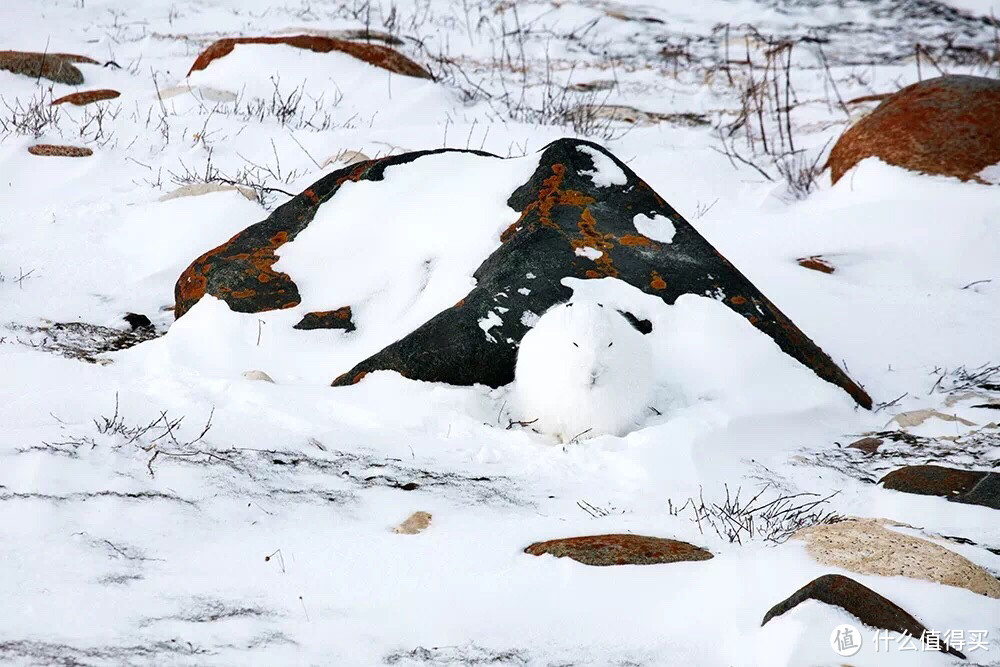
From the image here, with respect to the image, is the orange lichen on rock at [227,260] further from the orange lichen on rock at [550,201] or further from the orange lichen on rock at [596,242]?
the orange lichen on rock at [596,242]

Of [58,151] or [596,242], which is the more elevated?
[596,242]

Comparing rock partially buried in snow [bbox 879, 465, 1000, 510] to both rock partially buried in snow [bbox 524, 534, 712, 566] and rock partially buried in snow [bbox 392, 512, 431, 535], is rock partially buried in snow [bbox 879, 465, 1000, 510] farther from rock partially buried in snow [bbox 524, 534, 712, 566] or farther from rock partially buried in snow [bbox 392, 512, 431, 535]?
rock partially buried in snow [bbox 392, 512, 431, 535]

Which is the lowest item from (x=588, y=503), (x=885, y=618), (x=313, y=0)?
(x=588, y=503)

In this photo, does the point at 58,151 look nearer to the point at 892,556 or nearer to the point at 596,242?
the point at 596,242

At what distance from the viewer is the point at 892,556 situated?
2.27 metres

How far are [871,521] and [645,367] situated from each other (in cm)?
101

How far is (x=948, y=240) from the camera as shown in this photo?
197 inches

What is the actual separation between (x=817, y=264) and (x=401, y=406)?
110 inches

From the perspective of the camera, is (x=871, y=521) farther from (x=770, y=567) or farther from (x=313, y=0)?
(x=313, y=0)

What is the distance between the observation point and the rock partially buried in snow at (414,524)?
2.39 metres

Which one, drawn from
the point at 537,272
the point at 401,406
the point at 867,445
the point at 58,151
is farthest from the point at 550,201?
the point at 58,151

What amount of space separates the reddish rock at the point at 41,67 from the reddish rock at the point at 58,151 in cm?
192

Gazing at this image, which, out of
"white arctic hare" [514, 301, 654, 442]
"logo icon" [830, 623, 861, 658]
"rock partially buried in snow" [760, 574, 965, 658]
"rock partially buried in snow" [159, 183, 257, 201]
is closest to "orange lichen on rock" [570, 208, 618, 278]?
"white arctic hare" [514, 301, 654, 442]

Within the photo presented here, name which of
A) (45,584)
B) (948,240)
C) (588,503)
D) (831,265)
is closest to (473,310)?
(588,503)
